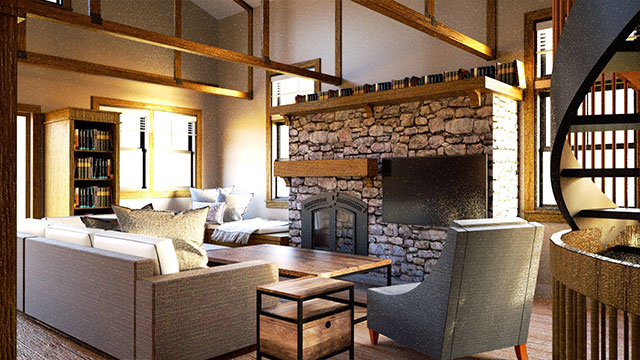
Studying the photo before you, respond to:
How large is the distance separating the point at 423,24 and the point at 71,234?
10.7ft

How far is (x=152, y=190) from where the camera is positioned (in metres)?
7.91

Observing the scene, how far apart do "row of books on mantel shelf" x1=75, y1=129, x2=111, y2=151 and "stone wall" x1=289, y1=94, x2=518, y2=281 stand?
2784 millimetres

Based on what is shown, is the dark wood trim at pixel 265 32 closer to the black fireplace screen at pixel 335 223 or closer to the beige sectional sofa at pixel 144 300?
the black fireplace screen at pixel 335 223

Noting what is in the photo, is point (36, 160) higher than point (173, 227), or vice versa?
point (36, 160)

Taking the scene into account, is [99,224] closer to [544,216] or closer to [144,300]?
[144,300]

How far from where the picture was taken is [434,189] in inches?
205

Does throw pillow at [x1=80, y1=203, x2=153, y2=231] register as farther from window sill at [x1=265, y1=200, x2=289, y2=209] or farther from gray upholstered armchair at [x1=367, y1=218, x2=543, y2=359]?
window sill at [x1=265, y1=200, x2=289, y2=209]

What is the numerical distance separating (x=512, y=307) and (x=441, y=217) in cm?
217

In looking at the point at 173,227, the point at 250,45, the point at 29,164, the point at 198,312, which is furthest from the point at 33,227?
the point at 250,45

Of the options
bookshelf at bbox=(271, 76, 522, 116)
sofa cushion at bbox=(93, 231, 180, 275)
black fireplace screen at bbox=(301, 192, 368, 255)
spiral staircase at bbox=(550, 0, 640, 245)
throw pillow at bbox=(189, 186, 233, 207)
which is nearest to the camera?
spiral staircase at bbox=(550, 0, 640, 245)

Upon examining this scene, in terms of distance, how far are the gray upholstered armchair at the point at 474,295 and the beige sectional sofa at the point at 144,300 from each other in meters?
1.00

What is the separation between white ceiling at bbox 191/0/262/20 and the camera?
8.23m

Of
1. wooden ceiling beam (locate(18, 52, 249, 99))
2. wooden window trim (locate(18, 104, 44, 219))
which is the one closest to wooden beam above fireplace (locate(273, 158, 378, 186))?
wooden ceiling beam (locate(18, 52, 249, 99))

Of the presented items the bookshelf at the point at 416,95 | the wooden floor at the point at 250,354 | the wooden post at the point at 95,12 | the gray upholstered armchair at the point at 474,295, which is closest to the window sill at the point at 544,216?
the bookshelf at the point at 416,95
